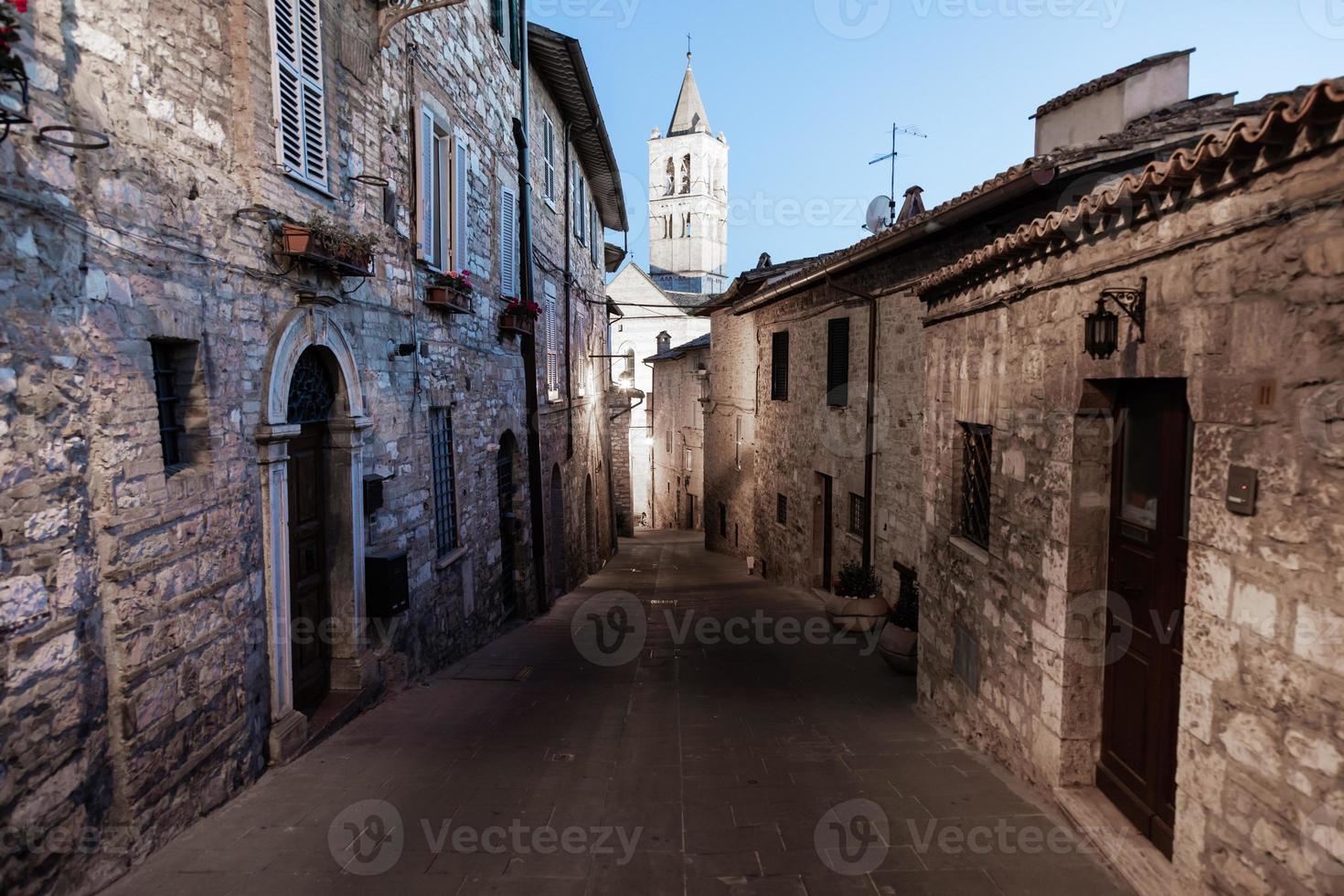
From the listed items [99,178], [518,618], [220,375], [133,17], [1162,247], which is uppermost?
[133,17]

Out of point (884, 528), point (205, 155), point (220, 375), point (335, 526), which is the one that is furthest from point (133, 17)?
point (884, 528)

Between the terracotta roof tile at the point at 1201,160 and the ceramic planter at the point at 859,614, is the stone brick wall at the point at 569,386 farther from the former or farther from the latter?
the terracotta roof tile at the point at 1201,160

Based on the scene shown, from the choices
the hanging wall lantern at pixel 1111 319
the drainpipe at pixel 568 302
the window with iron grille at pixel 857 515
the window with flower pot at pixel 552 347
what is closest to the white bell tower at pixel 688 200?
the drainpipe at pixel 568 302

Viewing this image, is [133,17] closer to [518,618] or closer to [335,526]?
[335,526]

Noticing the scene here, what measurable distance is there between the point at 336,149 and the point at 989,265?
5.52 m

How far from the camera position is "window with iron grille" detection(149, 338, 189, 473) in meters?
4.43

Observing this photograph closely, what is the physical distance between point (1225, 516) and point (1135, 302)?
125 centimetres

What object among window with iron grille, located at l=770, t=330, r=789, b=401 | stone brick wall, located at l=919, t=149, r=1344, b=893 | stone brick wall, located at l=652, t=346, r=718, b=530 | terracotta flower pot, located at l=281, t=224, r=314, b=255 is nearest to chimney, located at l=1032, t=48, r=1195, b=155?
stone brick wall, located at l=919, t=149, r=1344, b=893

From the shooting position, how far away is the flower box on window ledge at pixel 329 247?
17.8 feet

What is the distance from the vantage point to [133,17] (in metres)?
4.07

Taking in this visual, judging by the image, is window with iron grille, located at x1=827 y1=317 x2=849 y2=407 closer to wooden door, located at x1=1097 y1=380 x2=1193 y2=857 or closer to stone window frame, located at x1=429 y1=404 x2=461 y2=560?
stone window frame, located at x1=429 y1=404 x2=461 y2=560

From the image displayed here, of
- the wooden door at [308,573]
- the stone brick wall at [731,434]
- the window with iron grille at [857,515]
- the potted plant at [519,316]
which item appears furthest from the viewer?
the stone brick wall at [731,434]

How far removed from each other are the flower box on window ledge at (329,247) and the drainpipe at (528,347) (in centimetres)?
649

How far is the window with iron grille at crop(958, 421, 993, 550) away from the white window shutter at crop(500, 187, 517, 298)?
310 inches
